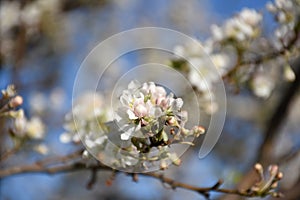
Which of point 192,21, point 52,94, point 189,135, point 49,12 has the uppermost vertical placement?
point 192,21

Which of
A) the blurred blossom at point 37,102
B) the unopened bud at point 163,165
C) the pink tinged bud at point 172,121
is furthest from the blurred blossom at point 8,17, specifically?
the pink tinged bud at point 172,121

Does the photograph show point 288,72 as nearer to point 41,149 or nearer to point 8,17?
point 41,149

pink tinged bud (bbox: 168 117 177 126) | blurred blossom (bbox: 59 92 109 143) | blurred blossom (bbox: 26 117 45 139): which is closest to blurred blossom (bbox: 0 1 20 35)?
blurred blossom (bbox: 26 117 45 139)

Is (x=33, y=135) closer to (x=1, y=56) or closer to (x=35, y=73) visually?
(x=1, y=56)

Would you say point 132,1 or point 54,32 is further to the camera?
point 132,1

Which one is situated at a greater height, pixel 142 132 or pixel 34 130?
pixel 142 132

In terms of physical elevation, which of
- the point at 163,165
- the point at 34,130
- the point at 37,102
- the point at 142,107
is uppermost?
the point at 142,107

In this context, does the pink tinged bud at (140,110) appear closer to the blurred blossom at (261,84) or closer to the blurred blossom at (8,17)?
the blurred blossom at (261,84)

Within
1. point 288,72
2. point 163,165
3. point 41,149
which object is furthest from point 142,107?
point 288,72

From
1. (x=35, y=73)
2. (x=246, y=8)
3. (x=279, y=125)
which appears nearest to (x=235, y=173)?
(x=279, y=125)
